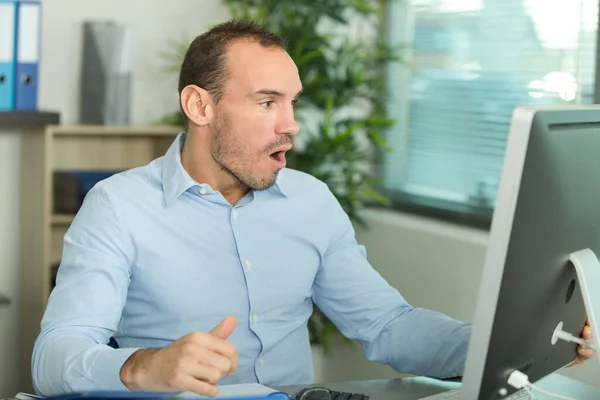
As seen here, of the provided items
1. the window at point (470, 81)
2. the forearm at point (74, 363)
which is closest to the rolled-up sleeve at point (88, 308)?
the forearm at point (74, 363)

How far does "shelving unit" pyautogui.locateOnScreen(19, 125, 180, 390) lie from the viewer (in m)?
3.16

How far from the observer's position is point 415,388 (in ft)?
5.38

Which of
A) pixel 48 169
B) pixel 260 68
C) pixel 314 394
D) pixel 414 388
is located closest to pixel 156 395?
pixel 314 394

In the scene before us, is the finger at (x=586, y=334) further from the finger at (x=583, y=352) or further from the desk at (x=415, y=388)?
the desk at (x=415, y=388)

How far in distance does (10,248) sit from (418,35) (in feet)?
5.54

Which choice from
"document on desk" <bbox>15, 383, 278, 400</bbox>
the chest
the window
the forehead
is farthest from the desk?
the window

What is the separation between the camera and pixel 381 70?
11.9 ft

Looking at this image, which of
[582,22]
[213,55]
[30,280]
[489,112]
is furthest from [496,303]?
[30,280]

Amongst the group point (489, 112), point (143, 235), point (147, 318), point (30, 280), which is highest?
point (489, 112)

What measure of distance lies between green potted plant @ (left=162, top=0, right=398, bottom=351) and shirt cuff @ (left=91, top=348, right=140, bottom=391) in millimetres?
1951

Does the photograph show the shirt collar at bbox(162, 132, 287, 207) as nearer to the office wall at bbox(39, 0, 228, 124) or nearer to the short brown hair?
the short brown hair

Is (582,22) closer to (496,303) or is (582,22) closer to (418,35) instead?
(418,35)

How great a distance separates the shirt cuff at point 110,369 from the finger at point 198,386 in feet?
0.61

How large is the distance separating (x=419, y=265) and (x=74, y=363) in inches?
76.9
